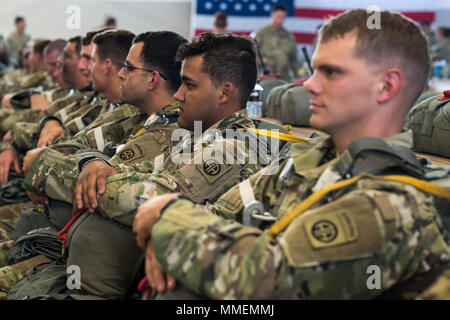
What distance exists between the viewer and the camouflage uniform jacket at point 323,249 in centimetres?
105

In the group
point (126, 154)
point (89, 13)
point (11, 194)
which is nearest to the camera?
point (126, 154)

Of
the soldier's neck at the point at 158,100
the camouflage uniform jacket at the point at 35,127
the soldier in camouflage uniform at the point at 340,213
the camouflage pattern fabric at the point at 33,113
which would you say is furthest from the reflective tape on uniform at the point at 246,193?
the camouflage pattern fabric at the point at 33,113

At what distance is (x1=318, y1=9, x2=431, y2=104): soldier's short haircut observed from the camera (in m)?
1.24

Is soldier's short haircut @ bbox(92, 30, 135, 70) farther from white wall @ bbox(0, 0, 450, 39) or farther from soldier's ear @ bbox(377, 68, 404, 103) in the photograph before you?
white wall @ bbox(0, 0, 450, 39)

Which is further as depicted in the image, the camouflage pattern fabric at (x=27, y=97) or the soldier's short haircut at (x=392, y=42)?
the camouflage pattern fabric at (x=27, y=97)

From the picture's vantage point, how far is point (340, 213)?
3.50ft

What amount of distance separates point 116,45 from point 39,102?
179 centimetres

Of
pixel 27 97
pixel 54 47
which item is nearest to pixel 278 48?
pixel 54 47

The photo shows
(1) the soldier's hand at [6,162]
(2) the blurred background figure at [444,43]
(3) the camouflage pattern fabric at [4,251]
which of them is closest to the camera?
(3) the camouflage pattern fabric at [4,251]

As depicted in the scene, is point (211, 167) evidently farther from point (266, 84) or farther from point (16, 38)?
point (16, 38)

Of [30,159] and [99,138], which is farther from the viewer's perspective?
[99,138]

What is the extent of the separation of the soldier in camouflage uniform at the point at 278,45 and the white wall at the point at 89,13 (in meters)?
3.53

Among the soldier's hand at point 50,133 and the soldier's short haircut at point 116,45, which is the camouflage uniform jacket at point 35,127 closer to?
the soldier's hand at point 50,133

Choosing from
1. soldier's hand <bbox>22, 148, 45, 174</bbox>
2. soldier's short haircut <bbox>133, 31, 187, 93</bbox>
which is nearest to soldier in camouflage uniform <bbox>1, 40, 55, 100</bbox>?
soldier's short haircut <bbox>133, 31, 187, 93</bbox>
